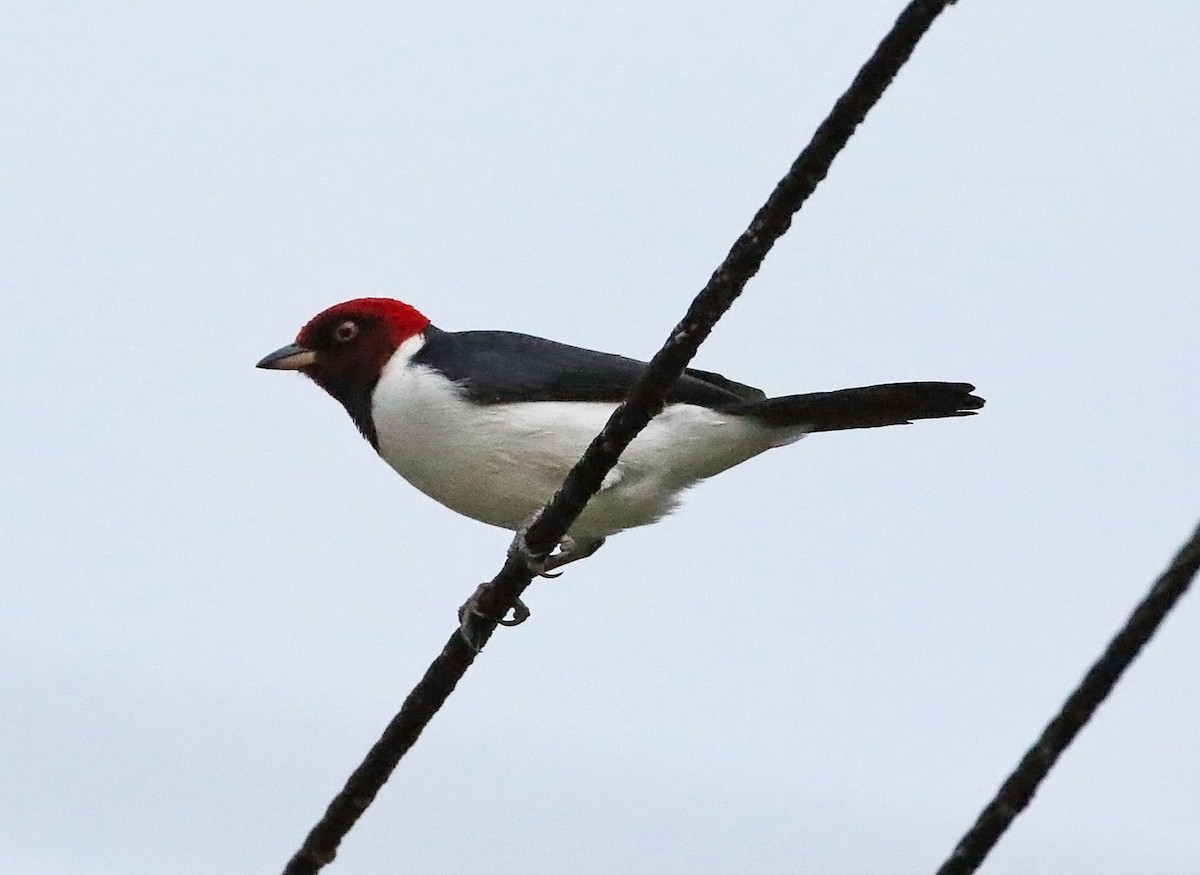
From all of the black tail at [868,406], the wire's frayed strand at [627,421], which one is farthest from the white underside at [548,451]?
the wire's frayed strand at [627,421]

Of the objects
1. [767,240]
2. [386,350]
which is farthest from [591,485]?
[386,350]

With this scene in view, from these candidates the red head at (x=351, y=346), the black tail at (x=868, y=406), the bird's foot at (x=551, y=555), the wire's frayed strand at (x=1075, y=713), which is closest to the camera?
the wire's frayed strand at (x=1075, y=713)

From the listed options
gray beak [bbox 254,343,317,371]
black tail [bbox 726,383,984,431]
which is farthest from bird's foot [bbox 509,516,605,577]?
gray beak [bbox 254,343,317,371]

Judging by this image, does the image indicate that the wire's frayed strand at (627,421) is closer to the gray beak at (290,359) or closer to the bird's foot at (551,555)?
the bird's foot at (551,555)

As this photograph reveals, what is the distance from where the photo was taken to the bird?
6516mm

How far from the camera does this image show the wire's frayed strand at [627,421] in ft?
10.7

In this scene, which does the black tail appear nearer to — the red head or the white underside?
the white underside

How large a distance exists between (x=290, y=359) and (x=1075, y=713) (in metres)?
5.54

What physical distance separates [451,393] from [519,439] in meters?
0.34

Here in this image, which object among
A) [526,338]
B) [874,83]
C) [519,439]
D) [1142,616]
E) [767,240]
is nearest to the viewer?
[1142,616]

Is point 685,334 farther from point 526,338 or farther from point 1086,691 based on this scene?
point 526,338

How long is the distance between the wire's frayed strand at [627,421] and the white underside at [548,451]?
1.25 m

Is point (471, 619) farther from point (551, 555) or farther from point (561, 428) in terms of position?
point (561, 428)

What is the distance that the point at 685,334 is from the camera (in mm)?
3930
